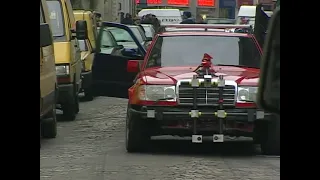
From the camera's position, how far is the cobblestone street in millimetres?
8578

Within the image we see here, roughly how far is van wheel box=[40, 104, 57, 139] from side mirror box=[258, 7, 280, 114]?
8348 millimetres

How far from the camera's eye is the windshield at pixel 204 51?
35.2ft

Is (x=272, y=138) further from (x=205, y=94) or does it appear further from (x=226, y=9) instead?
(x=226, y=9)

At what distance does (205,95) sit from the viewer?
9.57 m

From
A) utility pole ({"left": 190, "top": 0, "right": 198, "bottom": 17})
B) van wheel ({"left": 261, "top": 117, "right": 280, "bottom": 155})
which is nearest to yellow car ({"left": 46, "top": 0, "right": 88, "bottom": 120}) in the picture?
van wheel ({"left": 261, "top": 117, "right": 280, "bottom": 155})

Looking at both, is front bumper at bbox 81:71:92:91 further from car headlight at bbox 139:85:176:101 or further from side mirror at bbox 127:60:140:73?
car headlight at bbox 139:85:176:101

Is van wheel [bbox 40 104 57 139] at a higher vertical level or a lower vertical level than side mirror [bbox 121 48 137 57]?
lower

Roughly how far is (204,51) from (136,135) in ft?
5.46

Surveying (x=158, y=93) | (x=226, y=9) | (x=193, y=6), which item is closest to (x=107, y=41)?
(x=158, y=93)

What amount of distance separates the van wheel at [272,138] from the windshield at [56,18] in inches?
214

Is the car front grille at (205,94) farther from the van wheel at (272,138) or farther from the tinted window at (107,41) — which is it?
the tinted window at (107,41)
